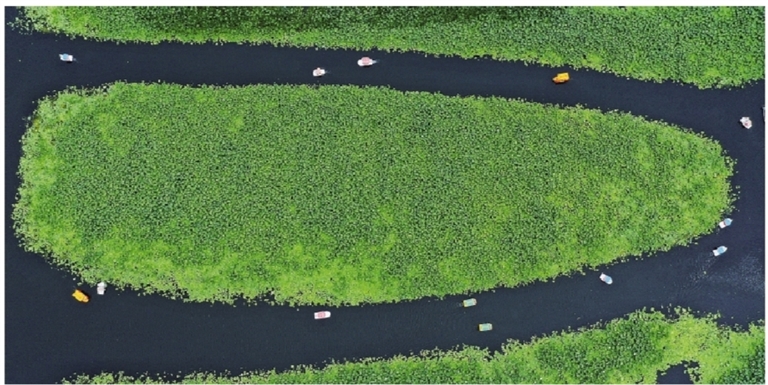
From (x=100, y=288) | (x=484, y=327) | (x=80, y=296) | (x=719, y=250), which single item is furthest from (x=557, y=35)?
(x=80, y=296)

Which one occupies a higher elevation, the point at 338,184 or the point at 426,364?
the point at 338,184

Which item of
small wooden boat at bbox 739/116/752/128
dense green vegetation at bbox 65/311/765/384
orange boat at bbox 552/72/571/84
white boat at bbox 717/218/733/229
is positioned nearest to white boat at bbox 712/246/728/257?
white boat at bbox 717/218/733/229

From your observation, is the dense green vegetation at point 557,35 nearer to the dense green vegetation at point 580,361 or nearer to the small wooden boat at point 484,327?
the dense green vegetation at point 580,361

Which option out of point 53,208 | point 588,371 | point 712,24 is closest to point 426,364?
point 588,371

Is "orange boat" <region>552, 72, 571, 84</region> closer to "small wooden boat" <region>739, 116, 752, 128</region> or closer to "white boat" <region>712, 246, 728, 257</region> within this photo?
"small wooden boat" <region>739, 116, 752, 128</region>

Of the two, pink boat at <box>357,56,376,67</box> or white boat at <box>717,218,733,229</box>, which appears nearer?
white boat at <box>717,218,733,229</box>

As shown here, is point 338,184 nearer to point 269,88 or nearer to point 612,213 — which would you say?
point 269,88
